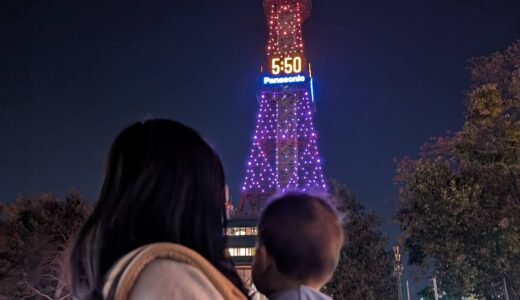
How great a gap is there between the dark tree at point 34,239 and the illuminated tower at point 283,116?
3500 centimetres

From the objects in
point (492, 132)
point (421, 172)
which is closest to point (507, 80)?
point (492, 132)

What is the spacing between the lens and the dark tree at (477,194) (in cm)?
1081

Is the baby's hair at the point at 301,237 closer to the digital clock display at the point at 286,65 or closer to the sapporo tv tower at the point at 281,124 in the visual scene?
the sapporo tv tower at the point at 281,124

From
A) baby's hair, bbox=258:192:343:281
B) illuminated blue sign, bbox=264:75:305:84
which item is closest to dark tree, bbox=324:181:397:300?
baby's hair, bbox=258:192:343:281

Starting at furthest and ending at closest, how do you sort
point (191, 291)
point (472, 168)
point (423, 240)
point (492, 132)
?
point (423, 240)
point (472, 168)
point (492, 132)
point (191, 291)

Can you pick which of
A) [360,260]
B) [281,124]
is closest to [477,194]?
[360,260]

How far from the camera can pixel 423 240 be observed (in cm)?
1334

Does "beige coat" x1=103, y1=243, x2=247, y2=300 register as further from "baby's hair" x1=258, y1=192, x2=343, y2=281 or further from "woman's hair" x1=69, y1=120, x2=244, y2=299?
"baby's hair" x1=258, y1=192, x2=343, y2=281

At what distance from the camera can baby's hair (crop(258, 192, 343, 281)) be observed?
1735mm

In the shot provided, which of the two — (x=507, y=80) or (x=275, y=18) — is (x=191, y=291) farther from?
(x=275, y=18)

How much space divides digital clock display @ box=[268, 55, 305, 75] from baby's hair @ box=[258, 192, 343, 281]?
62.7 metres

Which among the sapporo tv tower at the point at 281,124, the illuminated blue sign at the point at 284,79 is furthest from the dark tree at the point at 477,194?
the illuminated blue sign at the point at 284,79

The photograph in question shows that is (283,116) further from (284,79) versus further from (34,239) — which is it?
(34,239)

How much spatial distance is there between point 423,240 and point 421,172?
187cm
